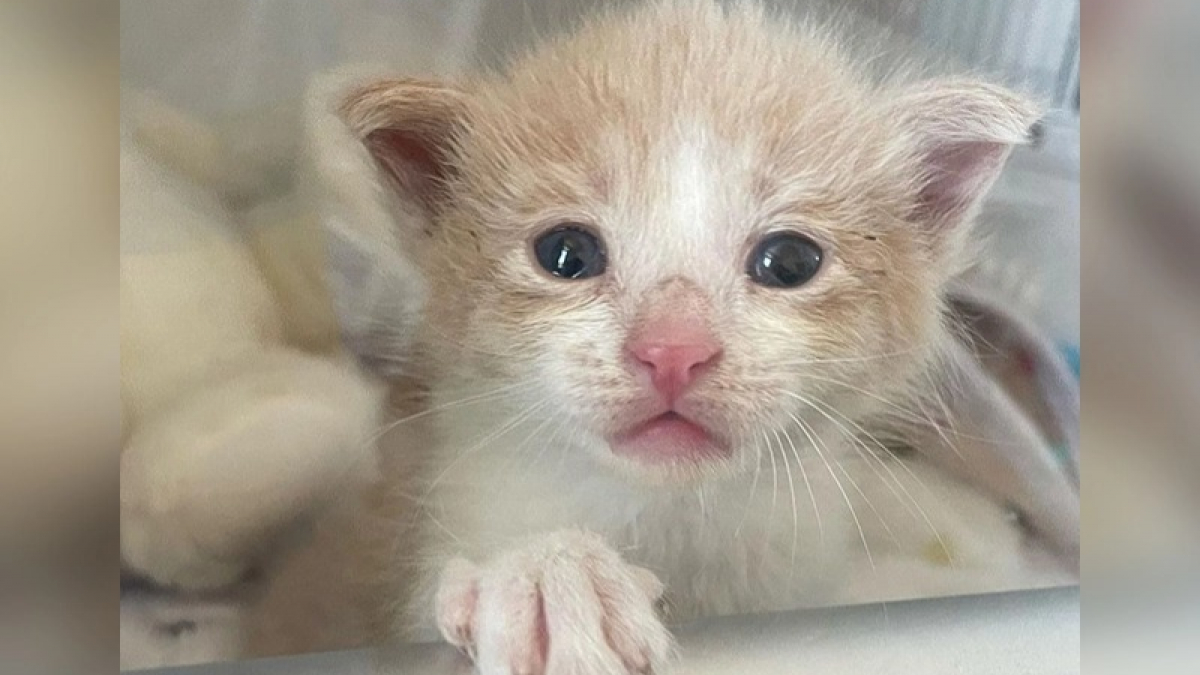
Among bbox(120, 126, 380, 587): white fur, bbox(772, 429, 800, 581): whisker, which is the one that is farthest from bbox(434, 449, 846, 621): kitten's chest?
bbox(120, 126, 380, 587): white fur

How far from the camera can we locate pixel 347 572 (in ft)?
2.04

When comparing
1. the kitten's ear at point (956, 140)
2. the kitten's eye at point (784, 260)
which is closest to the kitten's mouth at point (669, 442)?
the kitten's eye at point (784, 260)

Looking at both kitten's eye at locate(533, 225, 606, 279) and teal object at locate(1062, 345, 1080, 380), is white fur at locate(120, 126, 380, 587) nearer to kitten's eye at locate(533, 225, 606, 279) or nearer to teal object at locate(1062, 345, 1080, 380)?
kitten's eye at locate(533, 225, 606, 279)

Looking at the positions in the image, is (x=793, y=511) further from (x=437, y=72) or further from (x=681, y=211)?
(x=437, y=72)

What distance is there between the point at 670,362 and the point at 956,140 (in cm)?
27

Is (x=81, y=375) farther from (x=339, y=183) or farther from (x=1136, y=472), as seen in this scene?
(x=1136, y=472)

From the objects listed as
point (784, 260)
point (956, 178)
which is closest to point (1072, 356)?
point (956, 178)

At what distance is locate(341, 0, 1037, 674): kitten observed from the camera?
627mm

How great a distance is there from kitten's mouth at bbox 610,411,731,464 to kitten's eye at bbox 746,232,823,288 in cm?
10

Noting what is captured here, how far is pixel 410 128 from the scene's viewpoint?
636 mm

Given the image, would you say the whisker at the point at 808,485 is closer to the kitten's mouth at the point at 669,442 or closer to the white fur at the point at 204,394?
the kitten's mouth at the point at 669,442

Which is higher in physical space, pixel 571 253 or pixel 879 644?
pixel 571 253

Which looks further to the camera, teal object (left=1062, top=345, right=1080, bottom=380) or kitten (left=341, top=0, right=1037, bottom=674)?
teal object (left=1062, top=345, right=1080, bottom=380)

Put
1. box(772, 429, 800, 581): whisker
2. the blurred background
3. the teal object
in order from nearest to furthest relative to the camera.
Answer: the blurred background, box(772, 429, 800, 581): whisker, the teal object
